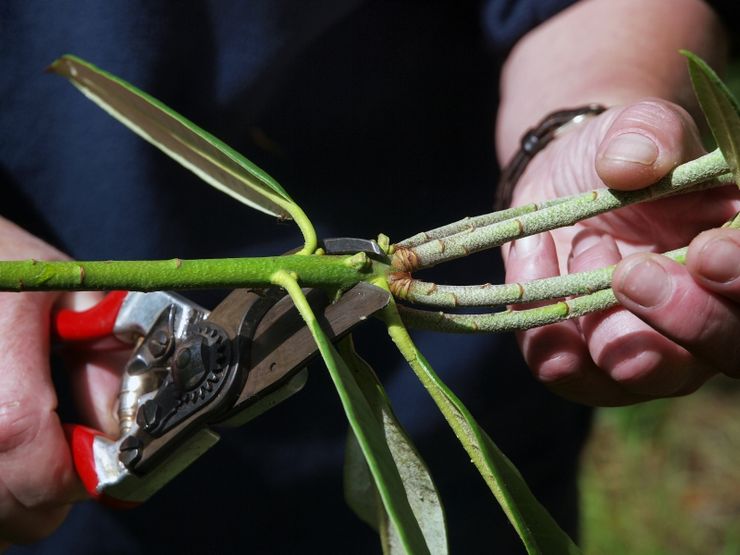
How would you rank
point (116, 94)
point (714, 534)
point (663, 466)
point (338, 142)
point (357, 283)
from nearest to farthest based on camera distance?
point (357, 283)
point (116, 94)
point (338, 142)
point (714, 534)
point (663, 466)

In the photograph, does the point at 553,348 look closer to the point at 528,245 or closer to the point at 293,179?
the point at 528,245

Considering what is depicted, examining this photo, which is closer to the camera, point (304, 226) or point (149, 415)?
point (304, 226)

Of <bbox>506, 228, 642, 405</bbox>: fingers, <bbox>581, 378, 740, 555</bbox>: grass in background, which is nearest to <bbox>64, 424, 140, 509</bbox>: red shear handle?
<bbox>506, 228, 642, 405</bbox>: fingers

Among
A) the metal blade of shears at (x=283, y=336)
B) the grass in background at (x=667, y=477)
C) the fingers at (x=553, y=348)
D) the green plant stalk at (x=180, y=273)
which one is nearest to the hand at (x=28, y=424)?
the metal blade of shears at (x=283, y=336)

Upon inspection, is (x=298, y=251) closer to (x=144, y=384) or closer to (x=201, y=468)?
(x=144, y=384)

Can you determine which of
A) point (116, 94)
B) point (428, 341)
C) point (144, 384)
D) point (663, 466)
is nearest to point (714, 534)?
point (663, 466)

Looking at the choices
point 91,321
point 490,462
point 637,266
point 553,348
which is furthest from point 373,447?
point 91,321

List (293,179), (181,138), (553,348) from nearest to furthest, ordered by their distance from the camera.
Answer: (181,138)
(553,348)
(293,179)
